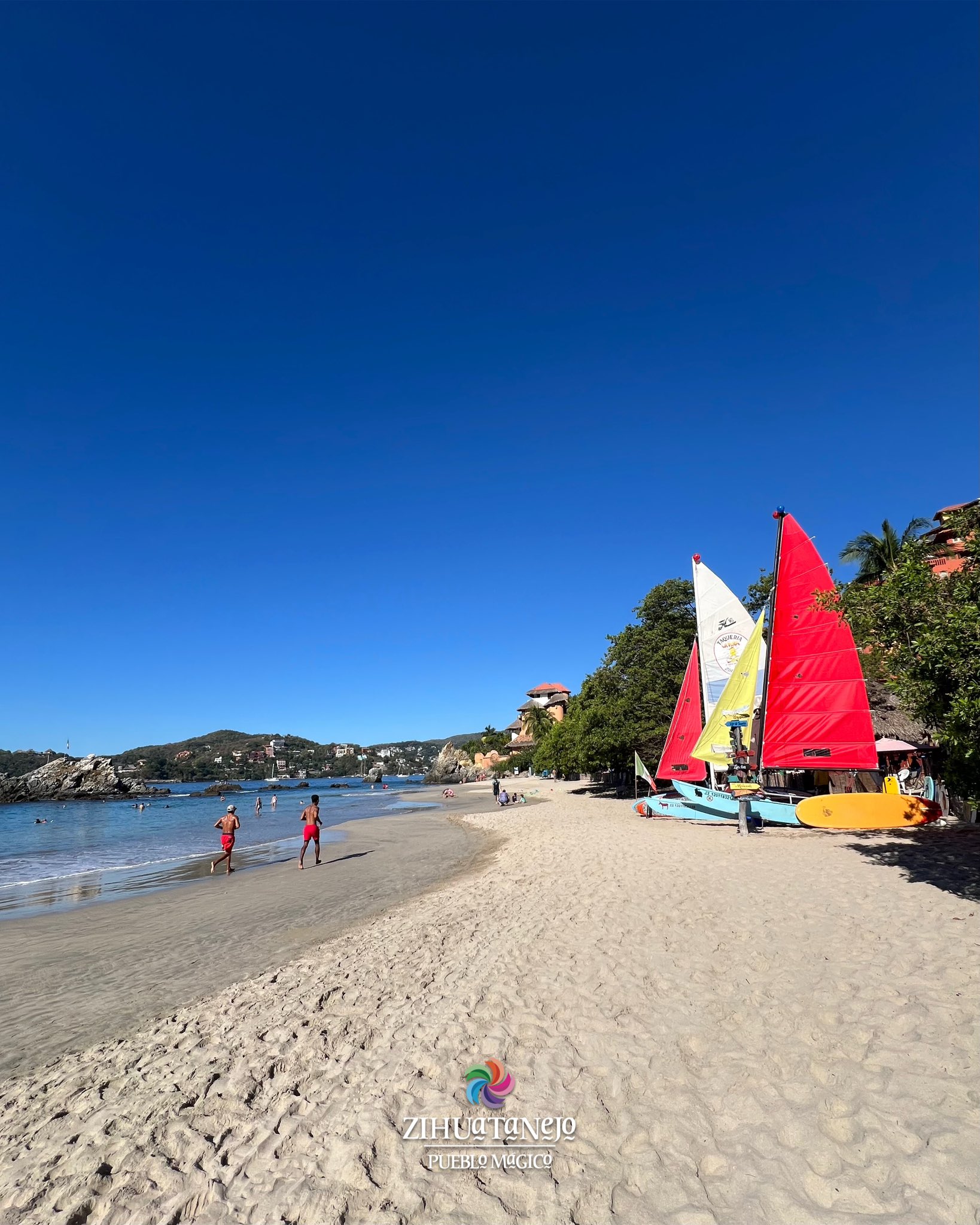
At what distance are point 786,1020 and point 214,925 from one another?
9.99 metres

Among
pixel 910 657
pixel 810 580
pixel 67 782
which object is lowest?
pixel 67 782

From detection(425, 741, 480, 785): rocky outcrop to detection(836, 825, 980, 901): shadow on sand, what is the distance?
98175mm

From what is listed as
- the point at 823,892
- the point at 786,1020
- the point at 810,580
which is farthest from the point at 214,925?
the point at 810,580

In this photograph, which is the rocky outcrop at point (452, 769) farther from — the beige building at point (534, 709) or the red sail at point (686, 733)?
the red sail at point (686, 733)

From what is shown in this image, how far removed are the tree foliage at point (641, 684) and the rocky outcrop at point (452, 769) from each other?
7793cm

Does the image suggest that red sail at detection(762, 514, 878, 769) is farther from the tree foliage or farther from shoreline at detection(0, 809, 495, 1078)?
the tree foliage

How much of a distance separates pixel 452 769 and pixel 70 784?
237ft

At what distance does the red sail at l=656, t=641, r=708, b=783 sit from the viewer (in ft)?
76.7

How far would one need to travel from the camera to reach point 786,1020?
5.24 m

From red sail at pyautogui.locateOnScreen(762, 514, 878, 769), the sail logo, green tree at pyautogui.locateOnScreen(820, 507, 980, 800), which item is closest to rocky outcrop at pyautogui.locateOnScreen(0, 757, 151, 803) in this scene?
the sail logo

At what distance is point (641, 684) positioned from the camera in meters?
32.7

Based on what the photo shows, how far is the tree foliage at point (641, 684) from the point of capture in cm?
3183

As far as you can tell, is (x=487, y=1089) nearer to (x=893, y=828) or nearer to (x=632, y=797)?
(x=893, y=828)

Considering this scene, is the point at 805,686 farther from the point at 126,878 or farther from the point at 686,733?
the point at 126,878
